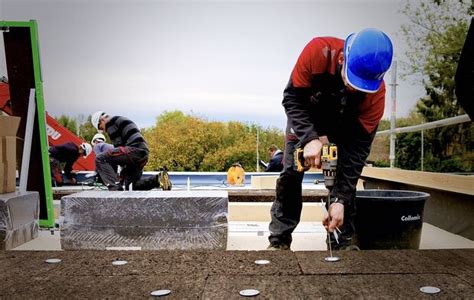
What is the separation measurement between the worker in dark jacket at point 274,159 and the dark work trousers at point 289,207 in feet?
8.47

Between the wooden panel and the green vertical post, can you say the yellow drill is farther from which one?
the green vertical post

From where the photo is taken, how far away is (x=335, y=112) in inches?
65.7

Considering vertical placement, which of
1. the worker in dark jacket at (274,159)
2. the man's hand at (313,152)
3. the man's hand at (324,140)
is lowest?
the worker in dark jacket at (274,159)

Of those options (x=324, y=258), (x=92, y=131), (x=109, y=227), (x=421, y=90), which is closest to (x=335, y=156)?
(x=324, y=258)

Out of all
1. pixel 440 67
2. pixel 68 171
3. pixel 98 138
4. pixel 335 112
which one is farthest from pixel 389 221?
pixel 68 171

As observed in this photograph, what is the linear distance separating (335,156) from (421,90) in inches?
75.5

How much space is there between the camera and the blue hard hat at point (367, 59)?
1449mm

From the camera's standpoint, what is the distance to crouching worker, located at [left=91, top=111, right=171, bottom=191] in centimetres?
377

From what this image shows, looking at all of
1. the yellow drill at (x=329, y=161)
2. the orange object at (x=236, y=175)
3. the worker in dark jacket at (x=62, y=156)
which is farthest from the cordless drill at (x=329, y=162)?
the worker in dark jacket at (x=62, y=156)

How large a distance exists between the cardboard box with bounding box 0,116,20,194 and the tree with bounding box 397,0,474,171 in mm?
2422

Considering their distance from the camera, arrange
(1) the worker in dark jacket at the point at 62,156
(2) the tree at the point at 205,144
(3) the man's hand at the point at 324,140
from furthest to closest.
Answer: (1) the worker in dark jacket at the point at 62,156 → (2) the tree at the point at 205,144 → (3) the man's hand at the point at 324,140

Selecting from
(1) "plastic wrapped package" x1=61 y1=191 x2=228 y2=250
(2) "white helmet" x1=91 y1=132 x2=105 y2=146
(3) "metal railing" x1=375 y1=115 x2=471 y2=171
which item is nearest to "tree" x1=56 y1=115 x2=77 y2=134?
(2) "white helmet" x1=91 y1=132 x2=105 y2=146

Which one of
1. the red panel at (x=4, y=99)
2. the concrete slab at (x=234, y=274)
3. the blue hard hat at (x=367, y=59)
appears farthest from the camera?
the red panel at (x=4, y=99)

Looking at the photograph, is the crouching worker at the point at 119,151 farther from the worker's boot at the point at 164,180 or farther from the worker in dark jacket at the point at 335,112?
the worker in dark jacket at the point at 335,112
